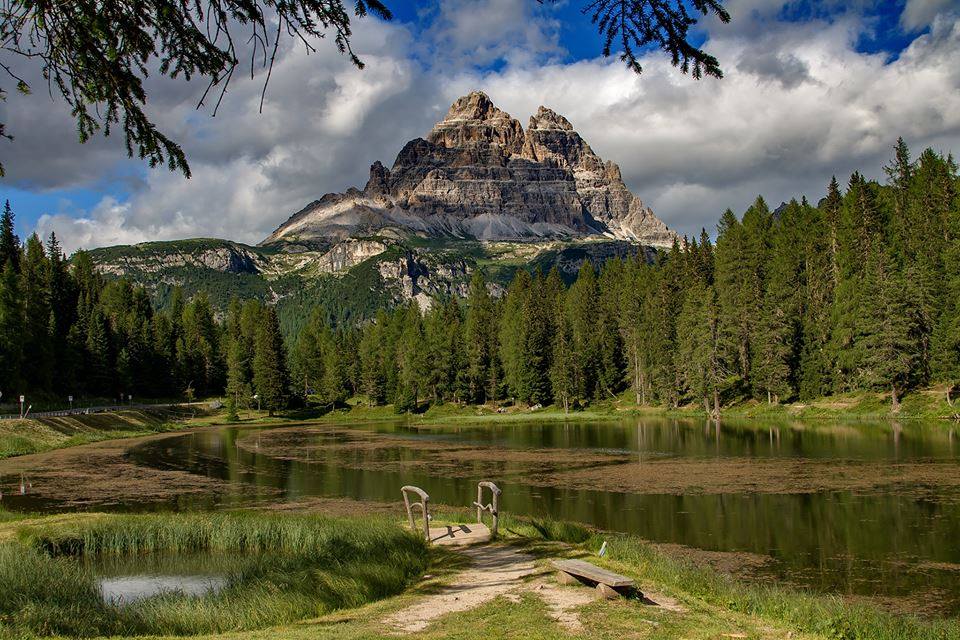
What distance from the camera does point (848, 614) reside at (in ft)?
38.3

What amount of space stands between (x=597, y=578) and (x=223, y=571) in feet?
34.8

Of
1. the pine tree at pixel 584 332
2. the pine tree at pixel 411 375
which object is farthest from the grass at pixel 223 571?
the pine tree at pixel 411 375

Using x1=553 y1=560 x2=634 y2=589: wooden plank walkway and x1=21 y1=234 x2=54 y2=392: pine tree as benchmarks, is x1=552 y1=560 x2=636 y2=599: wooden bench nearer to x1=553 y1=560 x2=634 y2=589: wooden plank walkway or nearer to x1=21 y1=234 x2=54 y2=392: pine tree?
x1=553 y1=560 x2=634 y2=589: wooden plank walkway

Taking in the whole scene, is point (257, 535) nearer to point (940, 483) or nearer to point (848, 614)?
point (848, 614)

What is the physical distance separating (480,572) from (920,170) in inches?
3175

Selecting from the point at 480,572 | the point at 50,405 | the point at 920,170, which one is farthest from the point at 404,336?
the point at 480,572

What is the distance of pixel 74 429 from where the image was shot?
64812 millimetres

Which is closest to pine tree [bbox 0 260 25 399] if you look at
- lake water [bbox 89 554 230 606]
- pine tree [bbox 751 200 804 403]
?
lake water [bbox 89 554 230 606]

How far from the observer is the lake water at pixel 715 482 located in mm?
18672

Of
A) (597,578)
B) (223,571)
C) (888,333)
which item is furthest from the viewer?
(888,333)

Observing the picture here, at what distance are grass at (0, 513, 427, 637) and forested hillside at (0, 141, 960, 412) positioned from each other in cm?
5654

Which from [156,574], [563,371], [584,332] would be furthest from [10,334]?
[584,332]

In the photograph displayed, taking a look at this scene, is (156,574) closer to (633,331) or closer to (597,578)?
(597,578)

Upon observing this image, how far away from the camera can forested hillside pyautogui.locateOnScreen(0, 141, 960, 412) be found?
66000 millimetres
